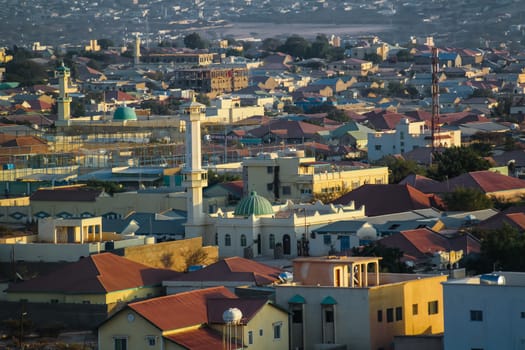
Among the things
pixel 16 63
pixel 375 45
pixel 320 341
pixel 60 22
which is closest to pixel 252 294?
pixel 320 341

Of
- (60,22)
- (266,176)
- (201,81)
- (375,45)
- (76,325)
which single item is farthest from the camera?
(60,22)

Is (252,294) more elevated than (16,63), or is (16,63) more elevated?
(252,294)

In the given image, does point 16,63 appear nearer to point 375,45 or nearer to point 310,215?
point 375,45

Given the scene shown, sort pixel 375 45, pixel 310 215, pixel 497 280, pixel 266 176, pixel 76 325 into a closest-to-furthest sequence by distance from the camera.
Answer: pixel 497 280 → pixel 76 325 → pixel 310 215 → pixel 266 176 → pixel 375 45

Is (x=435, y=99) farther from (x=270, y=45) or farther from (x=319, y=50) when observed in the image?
(x=270, y=45)

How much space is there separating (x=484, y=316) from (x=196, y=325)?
3068 mm

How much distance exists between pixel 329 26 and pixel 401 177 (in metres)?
113

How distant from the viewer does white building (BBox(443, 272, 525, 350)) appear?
23.2 m

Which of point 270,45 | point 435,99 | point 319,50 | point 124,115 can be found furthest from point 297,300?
Result: point 270,45

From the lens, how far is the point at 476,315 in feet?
76.4

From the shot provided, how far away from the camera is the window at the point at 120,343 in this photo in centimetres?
2446

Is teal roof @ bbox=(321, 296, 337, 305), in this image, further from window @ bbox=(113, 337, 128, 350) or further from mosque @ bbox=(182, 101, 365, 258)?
mosque @ bbox=(182, 101, 365, 258)

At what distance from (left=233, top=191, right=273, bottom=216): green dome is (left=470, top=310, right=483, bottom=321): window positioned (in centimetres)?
1167

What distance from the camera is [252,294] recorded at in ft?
86.9
